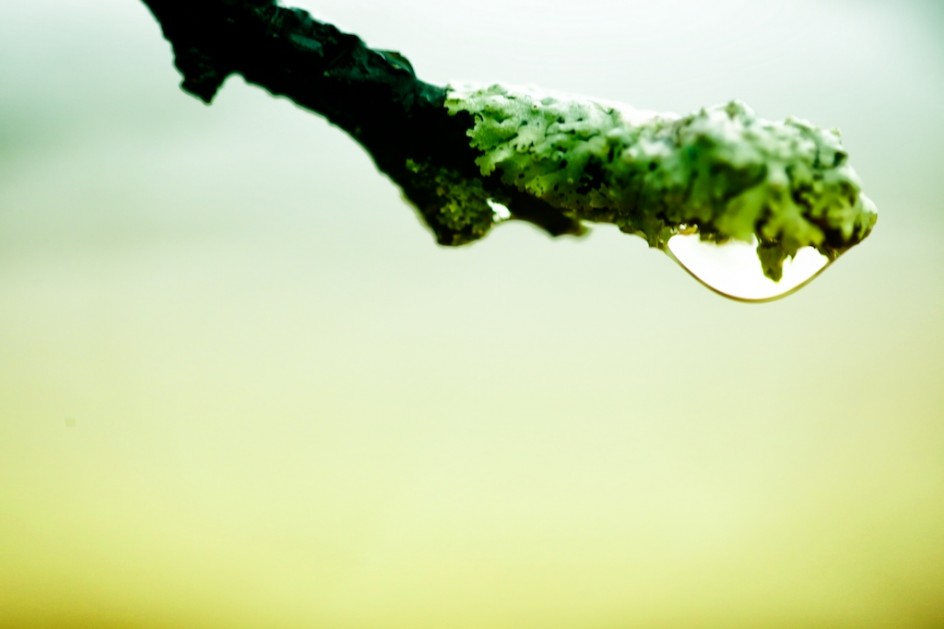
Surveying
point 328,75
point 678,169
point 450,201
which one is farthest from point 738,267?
point 328,75

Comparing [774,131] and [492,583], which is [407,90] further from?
[492,583]

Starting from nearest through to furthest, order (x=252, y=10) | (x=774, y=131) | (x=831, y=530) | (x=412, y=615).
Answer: (x=774, y=131) < (x=252, y=10) < (x=412, y=615) < (x=831, y=530)

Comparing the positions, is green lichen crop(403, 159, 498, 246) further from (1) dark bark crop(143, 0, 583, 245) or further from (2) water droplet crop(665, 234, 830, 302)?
(2) water droplet crop(665, 234, 830, 302)

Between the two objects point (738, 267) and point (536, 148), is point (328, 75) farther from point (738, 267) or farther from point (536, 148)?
point (738, 267)

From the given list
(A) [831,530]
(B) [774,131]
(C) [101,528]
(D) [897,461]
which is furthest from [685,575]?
(C) [101,528]

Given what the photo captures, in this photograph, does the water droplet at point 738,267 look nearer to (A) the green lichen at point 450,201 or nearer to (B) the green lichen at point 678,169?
(B) the green lichen at point 678,169
